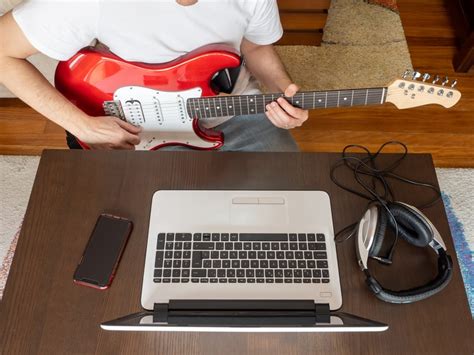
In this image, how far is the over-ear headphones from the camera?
0.77m

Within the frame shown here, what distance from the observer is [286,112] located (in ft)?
3.69

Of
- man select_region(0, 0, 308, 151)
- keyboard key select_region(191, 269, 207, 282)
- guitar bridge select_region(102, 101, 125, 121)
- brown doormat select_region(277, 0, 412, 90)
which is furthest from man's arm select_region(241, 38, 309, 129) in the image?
brown doormat select_region(277, 0, 412, 90)

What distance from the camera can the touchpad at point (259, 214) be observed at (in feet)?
2.88

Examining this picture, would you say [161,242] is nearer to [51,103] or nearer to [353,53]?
[51,103]

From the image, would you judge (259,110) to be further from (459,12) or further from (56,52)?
(459,12)

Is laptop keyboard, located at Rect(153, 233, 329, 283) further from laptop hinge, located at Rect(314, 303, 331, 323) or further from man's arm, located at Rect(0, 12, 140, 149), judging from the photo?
man's arm, located at Rect(0, 12, 140, 149)

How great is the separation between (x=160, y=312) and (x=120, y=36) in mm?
656

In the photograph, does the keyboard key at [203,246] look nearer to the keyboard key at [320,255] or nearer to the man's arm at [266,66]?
the keyboard key at [320,255]

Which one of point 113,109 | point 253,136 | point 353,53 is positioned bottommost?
point 353,53

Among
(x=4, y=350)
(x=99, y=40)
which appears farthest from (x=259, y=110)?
(x=4, y=350)

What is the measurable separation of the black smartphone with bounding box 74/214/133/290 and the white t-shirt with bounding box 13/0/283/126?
0.45 meters

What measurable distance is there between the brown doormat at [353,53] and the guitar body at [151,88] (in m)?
0.81

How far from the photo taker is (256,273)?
820mm

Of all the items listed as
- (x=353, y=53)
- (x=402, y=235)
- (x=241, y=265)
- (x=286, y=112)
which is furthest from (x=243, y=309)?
(x=353, y=53)
